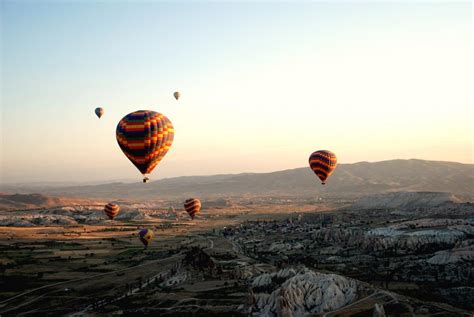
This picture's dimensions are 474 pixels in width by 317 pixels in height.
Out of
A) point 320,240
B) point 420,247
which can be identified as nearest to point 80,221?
point 320,240

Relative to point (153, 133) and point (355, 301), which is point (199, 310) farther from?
point (153, 133)

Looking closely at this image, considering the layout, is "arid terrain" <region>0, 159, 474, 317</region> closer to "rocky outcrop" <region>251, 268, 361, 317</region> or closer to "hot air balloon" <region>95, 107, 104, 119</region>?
"rocky outcrop" <region>251, 268, 361, 317</region>

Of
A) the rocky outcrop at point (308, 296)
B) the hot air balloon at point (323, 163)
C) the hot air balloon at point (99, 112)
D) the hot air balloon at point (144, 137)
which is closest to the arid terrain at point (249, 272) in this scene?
the rocky outcrop at point (308, 296)

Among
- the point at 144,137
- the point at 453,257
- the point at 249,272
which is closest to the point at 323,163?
the point at 453,257

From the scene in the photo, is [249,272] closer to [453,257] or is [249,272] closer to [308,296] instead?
[308,296]

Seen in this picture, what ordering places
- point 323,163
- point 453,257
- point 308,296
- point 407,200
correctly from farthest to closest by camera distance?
point 407,200 < point 323,163 < point 453,257 < point 308,296
